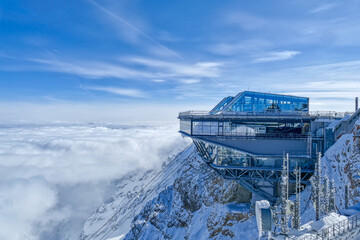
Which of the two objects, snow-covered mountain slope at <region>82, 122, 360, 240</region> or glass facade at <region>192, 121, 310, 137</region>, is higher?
glass facade at <region>192, 121, 310, 137</region>

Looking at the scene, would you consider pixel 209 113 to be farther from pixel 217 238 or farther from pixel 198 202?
pixel 198 202

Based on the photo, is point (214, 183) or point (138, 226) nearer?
point (214, 183)

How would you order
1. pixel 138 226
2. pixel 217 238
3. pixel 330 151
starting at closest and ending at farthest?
pixel 330 151
pixel 217 238
pixel 138 226

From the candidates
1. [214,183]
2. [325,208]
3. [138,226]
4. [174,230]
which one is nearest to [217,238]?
[214,183]

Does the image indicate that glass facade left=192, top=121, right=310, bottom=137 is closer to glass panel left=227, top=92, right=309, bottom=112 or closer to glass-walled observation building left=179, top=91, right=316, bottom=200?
glass-walled observation building left=179, top=91, right=316, bottom=200

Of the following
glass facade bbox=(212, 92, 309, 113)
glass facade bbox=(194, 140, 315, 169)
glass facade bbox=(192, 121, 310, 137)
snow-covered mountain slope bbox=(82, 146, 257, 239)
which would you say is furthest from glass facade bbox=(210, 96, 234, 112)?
snow-covered mountain slope bbox=(82, 146, 257, 239)

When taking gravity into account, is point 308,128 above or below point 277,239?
above

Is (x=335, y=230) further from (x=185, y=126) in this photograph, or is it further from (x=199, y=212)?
(x=199, y=212)
